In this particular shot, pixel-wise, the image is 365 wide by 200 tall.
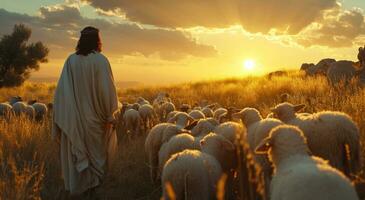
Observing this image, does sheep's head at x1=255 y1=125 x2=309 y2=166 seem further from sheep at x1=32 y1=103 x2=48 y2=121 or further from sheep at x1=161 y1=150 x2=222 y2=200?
sheep at x1=32 y1=103 x2=48 y2=121

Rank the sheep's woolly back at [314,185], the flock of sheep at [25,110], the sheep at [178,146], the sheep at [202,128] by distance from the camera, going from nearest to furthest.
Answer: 1. the sheep's woolly back at [314,185]
2. the sheep at [178,146]
3. the sheep at [202,128]
4. the flock of sheep at [25,110]

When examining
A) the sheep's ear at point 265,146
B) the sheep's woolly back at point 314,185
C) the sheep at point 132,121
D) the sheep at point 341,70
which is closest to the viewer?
the sheep's woolly back at point 314,185

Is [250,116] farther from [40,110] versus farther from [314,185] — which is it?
[40,110]

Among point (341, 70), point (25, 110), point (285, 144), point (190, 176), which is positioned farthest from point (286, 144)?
point (341, 70)

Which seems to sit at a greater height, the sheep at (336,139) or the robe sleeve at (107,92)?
the robe sleeve at (107,92)

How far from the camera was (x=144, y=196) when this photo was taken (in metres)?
8.59

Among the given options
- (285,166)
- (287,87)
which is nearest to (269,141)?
(285,166)

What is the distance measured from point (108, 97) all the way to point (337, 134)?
3883mm

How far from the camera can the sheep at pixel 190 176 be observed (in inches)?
230

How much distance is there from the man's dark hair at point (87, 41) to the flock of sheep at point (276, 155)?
1925mm

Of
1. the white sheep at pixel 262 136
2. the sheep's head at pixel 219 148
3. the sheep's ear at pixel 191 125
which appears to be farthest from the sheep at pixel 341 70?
the sheep's head at pixel 219 148

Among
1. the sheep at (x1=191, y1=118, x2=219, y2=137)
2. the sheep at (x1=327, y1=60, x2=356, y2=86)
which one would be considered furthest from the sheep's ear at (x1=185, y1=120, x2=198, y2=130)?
the sheep at (x1=327, y1=60, x2=356, y2=86)

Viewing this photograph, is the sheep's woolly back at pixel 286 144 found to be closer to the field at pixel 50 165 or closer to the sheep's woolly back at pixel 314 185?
the sheep's woolly back at pixel 314 185

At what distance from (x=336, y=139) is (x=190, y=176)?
2134 mm
